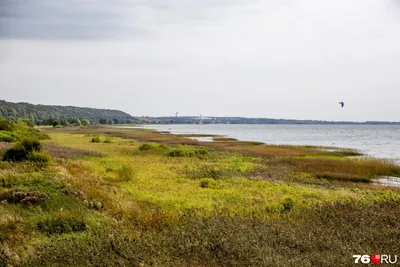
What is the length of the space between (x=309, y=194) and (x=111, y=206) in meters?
10.6

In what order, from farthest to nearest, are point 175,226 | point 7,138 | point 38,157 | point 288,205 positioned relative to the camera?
point 7,138
point 38,157
point 288,205
point 175,226

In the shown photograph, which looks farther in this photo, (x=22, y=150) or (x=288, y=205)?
(x=22, y=150)

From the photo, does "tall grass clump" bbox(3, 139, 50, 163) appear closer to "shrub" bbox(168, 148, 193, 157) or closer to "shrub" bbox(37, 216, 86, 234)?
"shrub" bbox(37, 216, 86, 234)

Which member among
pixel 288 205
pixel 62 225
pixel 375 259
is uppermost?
pixel 375 259

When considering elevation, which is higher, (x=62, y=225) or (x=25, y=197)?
(x=25, y=197)

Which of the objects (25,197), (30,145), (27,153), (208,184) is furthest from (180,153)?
(25,197)

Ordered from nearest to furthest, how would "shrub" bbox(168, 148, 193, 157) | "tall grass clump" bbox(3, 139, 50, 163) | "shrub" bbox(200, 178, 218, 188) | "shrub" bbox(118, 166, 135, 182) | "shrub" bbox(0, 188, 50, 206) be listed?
"shrub" bbox(0, 188, 50, 206) < "shrub" bbox(200, 178, 218, 188) < "shrub" bbox(118, 166, 135, 182) < "tall grass clump" bbox(3, 139, 50, 163) < "shrub" bbox(168, 148, 193, 157)

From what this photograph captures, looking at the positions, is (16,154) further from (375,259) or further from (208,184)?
(375,259)

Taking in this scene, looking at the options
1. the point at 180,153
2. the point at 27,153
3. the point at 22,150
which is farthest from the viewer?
the point at 180,153

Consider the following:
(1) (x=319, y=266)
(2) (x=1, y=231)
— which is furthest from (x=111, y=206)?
(1) (x=319, y=266)

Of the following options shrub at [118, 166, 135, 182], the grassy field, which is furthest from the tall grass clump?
shrub at [118, 166, 135, 182]

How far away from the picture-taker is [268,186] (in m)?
21.1

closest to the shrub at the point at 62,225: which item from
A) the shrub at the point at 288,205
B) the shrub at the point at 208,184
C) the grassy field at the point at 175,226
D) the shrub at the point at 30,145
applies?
the grassy field at the point at 175,226

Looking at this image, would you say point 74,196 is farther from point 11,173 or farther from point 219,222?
point 219,222
